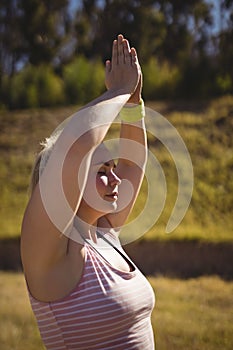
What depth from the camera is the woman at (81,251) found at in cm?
159

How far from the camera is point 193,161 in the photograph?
11.8 m

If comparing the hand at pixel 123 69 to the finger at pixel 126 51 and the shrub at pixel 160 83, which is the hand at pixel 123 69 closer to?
the finger at pixel 126 51

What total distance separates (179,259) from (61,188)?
6911 millimetres

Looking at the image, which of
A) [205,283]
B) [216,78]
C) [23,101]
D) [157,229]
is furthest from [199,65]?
[205,283]

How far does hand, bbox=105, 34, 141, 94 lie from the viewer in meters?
1.82

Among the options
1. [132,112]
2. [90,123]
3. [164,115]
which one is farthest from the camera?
[164,115]

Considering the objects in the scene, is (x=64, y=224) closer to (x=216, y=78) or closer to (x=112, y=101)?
(x=112, y=101)

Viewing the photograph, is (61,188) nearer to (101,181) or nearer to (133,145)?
(101,181)

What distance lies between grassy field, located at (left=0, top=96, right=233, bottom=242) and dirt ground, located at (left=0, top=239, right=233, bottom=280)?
154 mm

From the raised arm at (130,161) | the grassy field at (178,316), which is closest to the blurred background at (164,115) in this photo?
the grassy field at (178,316)

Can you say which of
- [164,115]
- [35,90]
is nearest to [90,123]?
[164,115]

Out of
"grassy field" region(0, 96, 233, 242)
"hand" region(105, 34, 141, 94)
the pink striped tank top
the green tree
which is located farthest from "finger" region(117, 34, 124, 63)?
the green tree

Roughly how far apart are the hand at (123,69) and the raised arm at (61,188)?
7.2 inches

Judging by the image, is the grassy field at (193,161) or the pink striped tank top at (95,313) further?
the grassy field at (193,161)
